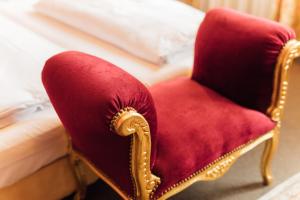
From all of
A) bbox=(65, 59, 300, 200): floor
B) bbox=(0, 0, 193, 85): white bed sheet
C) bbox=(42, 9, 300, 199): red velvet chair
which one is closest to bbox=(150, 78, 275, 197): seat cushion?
bbox=(42, 9, 300, 199): red velvet chair

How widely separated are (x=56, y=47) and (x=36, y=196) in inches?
25.2

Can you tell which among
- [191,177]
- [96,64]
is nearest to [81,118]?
[96,64]

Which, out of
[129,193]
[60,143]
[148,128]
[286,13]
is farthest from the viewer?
[286,13]

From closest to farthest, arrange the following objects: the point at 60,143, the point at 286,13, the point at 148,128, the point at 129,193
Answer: the point at 148,128 → the point at 129,193 → the point at 60,143 → the point at 286,13

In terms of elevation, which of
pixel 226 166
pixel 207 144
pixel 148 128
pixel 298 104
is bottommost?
pixel 298 104

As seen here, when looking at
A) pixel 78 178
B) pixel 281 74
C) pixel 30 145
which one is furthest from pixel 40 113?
pixel 281 74

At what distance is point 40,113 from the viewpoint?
131 cm

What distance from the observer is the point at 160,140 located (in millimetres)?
1172

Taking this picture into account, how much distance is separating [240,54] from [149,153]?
52cm

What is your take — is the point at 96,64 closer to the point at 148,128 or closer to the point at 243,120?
the point at 148,128

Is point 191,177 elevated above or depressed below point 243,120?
below

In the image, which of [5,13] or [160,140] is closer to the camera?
[160,140]

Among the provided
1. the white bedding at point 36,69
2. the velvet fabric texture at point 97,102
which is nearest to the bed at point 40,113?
the white bedding at point 36,69

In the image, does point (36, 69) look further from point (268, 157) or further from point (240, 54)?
point (268, 157)
